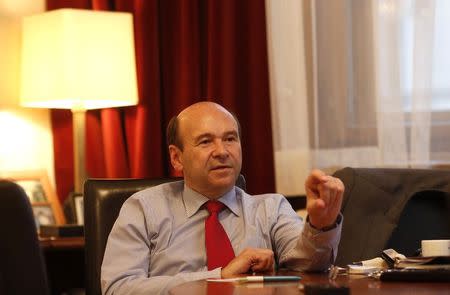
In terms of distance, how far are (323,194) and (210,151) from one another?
2.17 feet

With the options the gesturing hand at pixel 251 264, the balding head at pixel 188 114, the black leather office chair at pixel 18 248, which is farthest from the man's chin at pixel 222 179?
the black leather office chair at pixel 18 248

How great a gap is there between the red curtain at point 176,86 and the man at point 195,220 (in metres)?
1.02

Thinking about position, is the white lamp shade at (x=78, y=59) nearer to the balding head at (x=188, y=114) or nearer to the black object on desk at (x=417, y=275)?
the balding head at (x=188, y=114)

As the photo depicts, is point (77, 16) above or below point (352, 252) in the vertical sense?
above

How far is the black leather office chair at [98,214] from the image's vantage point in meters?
2.52

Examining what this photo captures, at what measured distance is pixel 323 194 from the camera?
1.88 meters

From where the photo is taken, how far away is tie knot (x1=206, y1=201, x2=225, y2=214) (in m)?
2.48

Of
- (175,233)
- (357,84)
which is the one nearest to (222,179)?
(175,233)

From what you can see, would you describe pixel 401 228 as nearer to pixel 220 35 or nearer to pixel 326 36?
pixel 326 36

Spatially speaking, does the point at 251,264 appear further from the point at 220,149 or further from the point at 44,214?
the point at 44,214

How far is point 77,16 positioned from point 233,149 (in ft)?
4.68

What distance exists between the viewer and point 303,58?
3346mm

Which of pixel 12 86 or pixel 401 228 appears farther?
pixel 12 86

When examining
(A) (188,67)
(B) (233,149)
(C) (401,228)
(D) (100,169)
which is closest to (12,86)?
(D) (100,169)
